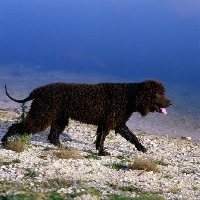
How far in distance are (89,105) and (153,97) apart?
1.46 metres

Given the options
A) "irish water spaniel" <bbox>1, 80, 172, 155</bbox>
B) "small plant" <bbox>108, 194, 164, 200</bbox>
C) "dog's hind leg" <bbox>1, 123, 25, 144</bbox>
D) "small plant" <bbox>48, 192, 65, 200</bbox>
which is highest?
"irish water spaniel" <bbox>1, 80, 172, 155</bbox>

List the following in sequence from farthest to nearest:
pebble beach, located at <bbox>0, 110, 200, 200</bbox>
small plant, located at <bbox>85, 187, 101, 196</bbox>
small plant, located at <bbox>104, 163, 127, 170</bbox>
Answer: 1. small plant, located at <bbox>104, 163, 127, 170</bbox>
2. pebble beach, located at <bbox>0, 110, 200, 200</bbox>
3. small plant, located at <bbox>85, 187, 101, 196</bbox>

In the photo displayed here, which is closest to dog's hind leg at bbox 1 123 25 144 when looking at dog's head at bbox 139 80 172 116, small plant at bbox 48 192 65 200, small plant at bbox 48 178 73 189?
dog's head at bbox 139 80 172 116

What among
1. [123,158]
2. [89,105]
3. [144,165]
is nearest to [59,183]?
[144,165]

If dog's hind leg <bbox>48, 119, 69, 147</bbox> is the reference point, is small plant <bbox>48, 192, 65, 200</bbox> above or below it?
below

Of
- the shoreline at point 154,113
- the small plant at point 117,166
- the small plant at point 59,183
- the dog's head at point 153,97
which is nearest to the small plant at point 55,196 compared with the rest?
the small plant at point 59,183

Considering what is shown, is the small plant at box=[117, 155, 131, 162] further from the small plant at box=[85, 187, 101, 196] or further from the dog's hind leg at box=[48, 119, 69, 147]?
the small plant at box=[85, 187, 101, 196]

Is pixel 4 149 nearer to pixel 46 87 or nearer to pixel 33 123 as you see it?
pixel 33 123

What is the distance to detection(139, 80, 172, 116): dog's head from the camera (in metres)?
10.5

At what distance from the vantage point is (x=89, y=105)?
33.4ft

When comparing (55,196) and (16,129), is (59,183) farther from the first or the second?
(16,129)

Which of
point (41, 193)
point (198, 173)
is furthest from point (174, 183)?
point (41, 193)

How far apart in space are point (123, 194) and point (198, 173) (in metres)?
2.85

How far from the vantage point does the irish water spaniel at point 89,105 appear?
10039 millimetres
